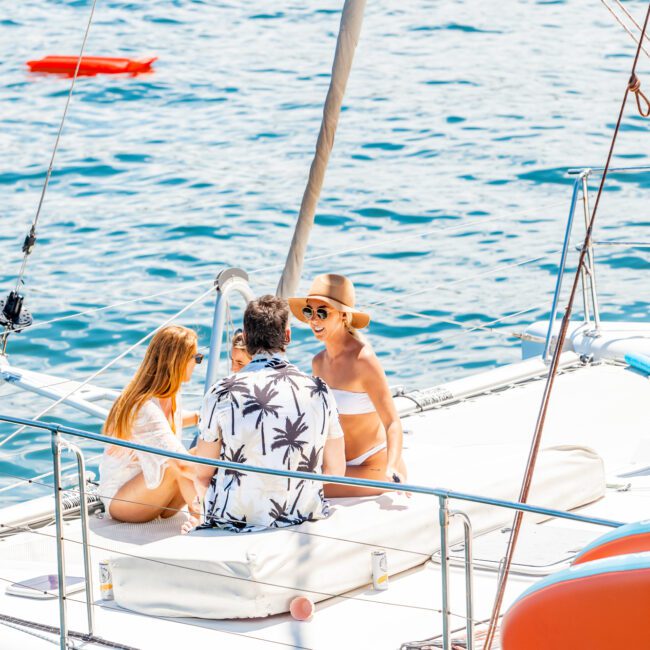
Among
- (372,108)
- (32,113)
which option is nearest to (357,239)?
(372,108)

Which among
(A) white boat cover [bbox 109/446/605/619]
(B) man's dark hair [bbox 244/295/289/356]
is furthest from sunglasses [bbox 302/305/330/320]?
(A) white boat cover [bbox 109/446/605/619]

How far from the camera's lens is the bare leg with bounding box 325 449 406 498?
378 cm

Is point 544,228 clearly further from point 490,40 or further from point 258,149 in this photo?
point 490,40

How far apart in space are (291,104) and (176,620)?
12.6 metres

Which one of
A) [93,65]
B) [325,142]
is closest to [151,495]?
[325,142]

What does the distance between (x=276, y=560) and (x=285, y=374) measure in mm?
504

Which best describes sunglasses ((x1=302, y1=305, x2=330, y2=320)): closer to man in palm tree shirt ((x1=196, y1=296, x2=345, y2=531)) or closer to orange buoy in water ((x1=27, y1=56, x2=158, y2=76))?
man in palm tree shirt ((x1=196, y1=296, x2=345, y2=531))

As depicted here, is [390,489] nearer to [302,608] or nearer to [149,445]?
[302,608]

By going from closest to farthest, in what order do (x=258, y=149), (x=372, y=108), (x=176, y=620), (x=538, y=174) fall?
(x=176, y=620) < (x=538, y=174) < (x=258, y=149) < (x=372, y=108)

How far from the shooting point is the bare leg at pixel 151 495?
388cm

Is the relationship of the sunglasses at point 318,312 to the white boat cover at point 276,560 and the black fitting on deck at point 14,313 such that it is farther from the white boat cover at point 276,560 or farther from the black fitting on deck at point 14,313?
the black fitting on deck at point 14,313

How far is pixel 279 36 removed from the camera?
19141 mm

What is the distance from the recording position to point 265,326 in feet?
11.6

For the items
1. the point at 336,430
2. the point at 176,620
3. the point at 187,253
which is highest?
the point at 336,430
